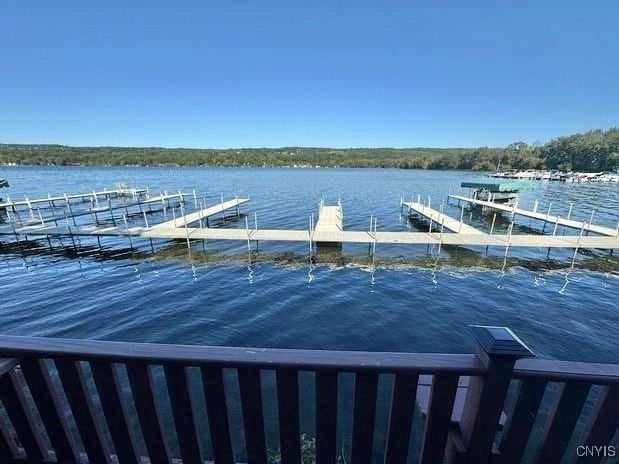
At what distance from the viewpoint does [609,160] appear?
7938cm

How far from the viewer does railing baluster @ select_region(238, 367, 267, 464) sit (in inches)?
73.7

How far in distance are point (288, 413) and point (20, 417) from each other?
1.98 metres

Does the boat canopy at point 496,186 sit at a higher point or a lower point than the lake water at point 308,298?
higher

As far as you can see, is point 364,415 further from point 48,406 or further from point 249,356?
point 48,406

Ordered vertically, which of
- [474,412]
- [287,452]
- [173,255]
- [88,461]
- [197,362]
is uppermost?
[197,362]

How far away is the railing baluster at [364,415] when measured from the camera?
6.02ft

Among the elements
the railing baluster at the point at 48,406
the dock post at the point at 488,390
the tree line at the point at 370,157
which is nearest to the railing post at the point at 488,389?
the dock post at the point at 488,390

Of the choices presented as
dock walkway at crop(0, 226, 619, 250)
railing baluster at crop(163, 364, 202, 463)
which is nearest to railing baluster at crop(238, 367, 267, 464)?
railing baluster at crop(163, 364, 202, 463)

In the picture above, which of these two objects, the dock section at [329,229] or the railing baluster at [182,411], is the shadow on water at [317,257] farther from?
the railing baluster at [182,411]

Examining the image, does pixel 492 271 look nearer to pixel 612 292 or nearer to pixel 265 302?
pixel 612 292

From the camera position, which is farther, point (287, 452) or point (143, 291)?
point (143, 291)

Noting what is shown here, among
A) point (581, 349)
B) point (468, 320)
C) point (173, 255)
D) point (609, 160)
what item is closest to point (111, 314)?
point (173, 255)

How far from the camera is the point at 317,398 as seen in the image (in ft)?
6.27

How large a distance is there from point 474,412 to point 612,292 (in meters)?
15.1
